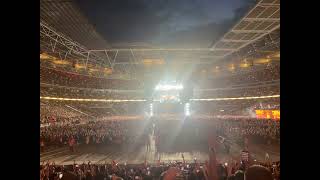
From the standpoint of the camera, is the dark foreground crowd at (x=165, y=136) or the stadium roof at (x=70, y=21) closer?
the stadium roof at (x=70, y=21)

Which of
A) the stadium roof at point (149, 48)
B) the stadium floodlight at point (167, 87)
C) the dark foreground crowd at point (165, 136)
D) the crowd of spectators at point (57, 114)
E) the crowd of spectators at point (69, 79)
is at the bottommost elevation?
the dark foreground crowd at point (165, 136)

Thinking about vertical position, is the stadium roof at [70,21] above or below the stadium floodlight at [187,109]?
above

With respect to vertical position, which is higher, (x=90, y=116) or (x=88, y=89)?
(x=88, y=89)

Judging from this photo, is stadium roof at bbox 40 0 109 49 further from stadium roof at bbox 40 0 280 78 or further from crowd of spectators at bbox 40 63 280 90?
crowd of spectators at bbox 40 63 280 90

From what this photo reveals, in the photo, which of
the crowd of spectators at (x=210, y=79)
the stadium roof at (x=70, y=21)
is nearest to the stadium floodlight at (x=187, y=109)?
the crowd of spectators at (x=210, y=79)

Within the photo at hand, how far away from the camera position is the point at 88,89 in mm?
47531

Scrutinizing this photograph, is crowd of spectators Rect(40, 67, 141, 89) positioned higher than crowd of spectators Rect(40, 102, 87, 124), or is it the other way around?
crowd of spectators Rect(40, 67, 141, 89)

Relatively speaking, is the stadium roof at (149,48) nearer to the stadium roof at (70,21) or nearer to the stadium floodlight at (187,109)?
the stadium roof at (70,21)

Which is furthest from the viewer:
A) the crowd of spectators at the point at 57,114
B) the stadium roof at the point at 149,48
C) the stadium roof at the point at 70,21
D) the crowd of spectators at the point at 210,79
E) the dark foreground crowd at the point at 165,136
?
the crowd of spectators at the point at 57,114

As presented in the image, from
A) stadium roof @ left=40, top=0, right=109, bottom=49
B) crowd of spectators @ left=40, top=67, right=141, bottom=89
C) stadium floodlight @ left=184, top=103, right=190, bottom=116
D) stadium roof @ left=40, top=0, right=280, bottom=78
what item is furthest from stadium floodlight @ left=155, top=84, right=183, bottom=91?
stadium roof @ left=40, top=0, right=109, bottom=49

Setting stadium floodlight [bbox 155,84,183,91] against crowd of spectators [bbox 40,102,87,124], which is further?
stadium floodlight [bbox 155,84,183,91]
